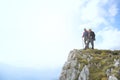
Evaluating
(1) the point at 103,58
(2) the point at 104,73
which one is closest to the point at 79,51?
(1) the point at 103,58

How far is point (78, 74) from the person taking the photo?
4319 centimetres

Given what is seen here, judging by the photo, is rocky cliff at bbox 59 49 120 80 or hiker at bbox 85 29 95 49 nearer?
rocky cliff at bbox 59 49 120 80

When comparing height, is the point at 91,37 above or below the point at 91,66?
above

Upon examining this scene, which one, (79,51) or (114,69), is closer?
(114,69)

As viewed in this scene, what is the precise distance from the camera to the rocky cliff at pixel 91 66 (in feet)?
132

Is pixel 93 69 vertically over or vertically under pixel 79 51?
under

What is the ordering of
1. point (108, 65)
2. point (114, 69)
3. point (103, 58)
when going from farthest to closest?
point (103, 58) → point (108, 65) → point (114, 69)

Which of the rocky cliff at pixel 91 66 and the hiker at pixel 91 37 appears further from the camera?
the hiker at pixel 91 37

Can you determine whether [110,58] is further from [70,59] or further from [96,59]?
[70,59]

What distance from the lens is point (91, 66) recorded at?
4328cm

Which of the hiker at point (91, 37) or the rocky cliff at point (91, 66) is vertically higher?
the hiker at point (91, 37)

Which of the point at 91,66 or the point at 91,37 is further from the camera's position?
the point at 91,37

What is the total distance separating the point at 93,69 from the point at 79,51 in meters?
7.32

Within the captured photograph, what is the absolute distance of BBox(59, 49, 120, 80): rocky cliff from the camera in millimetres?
40312
